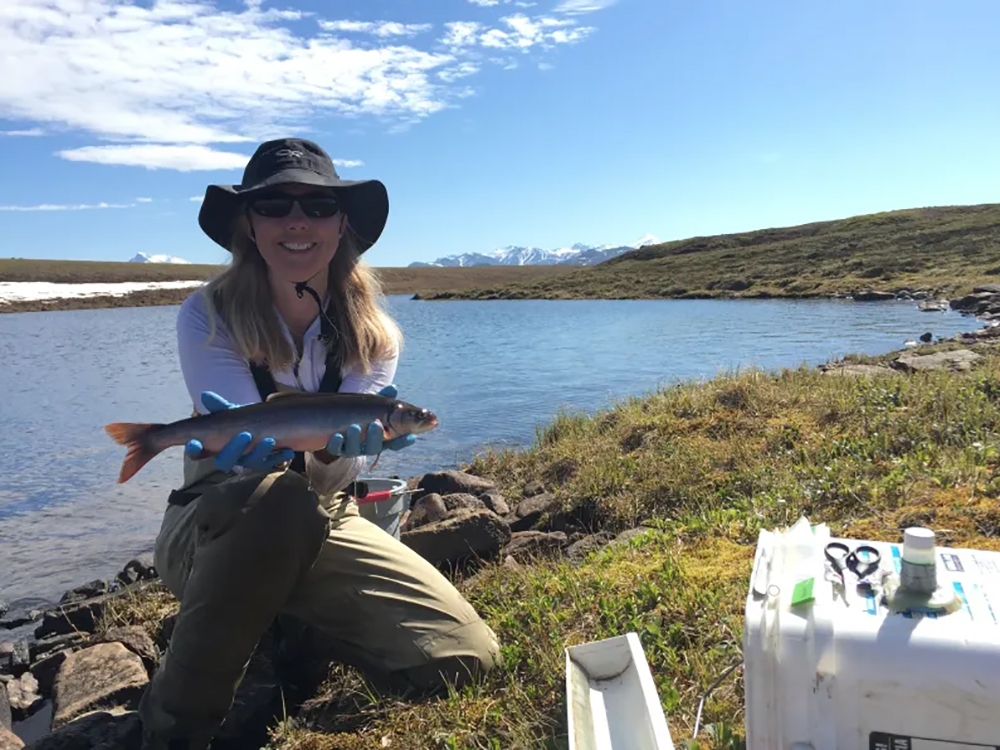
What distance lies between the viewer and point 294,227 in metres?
4.13

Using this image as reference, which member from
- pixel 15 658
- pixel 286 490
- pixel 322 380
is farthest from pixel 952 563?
pixel 15 658

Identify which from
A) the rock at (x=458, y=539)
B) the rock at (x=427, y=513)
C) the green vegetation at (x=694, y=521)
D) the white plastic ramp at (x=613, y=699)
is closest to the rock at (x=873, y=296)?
the green vegetation at (x=694, y=521)

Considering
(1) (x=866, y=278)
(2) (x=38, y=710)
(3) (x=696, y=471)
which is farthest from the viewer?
(1) (x=866, y=278)

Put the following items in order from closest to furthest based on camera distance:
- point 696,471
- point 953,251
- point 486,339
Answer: point 696,471 → point 486,339 → point 953,251

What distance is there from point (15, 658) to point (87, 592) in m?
1.19

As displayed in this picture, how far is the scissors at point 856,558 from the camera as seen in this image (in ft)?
7.44

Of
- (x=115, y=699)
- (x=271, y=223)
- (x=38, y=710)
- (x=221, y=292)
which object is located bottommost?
(x=38, y=710)

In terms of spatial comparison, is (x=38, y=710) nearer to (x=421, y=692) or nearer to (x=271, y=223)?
(x=421, y=692)

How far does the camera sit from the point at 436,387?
707 inches

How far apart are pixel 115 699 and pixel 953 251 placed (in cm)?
5714

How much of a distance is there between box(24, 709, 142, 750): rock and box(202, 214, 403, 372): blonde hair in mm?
1958

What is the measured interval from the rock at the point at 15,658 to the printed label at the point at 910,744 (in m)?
5.91

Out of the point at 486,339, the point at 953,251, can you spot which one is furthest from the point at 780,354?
the point at 953,251

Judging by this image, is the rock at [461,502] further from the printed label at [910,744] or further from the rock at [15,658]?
the printed label at [910,744]
